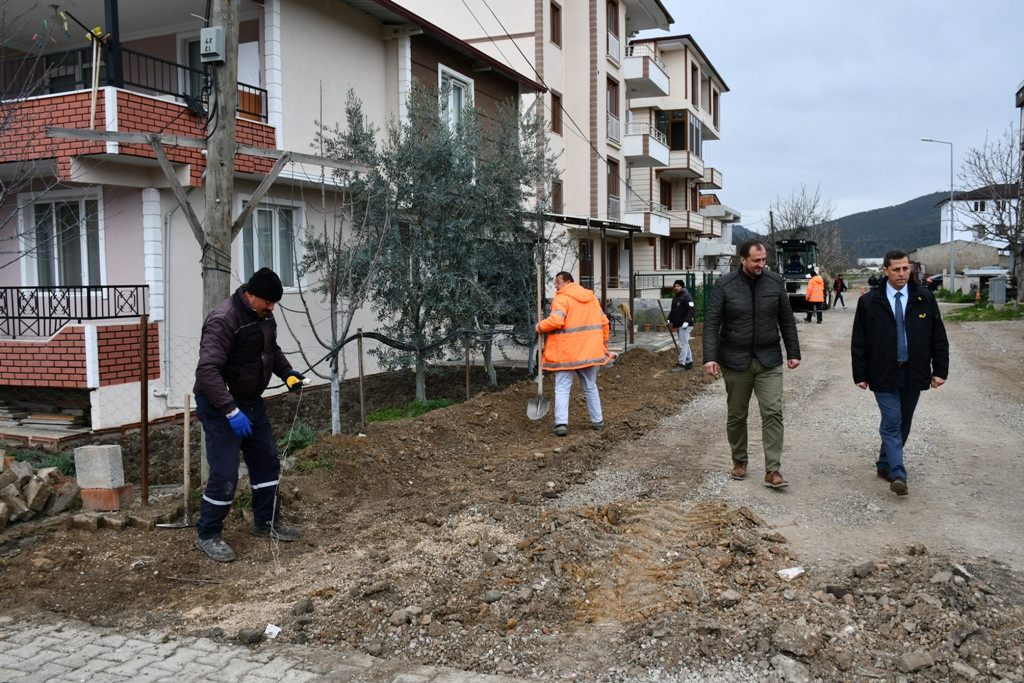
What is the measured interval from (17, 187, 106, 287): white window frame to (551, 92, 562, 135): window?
54.5ft

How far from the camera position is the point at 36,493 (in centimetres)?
620

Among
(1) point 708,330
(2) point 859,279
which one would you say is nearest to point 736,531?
(1) point 708,330

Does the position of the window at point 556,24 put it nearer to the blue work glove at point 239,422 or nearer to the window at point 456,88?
the window at point 456,88

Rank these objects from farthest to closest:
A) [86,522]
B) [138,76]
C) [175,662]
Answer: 1. [138,76]
2. [86,522]
3. [175,662]

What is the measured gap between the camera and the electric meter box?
6512mm

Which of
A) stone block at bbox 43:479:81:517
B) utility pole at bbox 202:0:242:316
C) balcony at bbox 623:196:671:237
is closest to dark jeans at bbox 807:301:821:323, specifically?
balcony at bbox 623:196:671:237

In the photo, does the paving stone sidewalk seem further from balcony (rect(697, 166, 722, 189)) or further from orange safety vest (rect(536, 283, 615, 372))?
balcony (rect(697, 166, 722, 189))

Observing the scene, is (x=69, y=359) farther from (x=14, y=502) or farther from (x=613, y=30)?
(x=613, y=30)

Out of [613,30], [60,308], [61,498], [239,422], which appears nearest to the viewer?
[239,422]

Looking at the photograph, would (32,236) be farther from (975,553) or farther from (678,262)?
(678,262)

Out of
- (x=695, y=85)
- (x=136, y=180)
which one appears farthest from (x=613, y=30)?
(x=136, y=180)

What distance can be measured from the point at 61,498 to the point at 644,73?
104 ft

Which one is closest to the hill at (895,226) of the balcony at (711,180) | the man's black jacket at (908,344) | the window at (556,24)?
the balcony at (711,180)

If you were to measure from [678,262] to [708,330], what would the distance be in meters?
42.2
